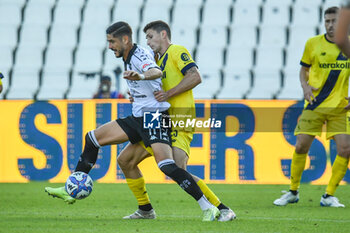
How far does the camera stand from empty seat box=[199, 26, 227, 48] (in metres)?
14.2

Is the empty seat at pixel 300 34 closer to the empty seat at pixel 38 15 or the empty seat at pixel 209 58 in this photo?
the empty seat at pixel 209 58

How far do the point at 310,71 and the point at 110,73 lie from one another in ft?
17.7

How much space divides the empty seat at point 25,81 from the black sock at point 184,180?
7.43m

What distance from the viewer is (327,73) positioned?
7.45 meters

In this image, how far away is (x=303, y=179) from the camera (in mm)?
10430

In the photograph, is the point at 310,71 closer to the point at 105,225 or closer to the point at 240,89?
the point at 105,225

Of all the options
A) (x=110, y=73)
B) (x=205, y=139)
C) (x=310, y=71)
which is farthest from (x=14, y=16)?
(x=310, y=71)

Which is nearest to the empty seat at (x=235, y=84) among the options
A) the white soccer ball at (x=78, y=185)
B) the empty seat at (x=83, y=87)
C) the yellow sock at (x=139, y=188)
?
the empty seat at (x=83, y=87)

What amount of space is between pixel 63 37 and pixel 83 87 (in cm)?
217

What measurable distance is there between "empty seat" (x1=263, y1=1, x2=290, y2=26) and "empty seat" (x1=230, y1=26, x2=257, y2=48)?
47cm

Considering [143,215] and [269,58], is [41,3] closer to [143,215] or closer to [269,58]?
[269,58]

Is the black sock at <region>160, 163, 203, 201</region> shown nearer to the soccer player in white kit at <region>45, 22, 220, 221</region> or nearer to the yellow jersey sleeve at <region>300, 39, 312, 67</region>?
the soccer player in white kit at <region>45, 22, 220, 221</region>

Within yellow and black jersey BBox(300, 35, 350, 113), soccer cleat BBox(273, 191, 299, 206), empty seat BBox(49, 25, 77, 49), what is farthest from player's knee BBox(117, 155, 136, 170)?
empty seat BBox(49, 25, 77, 49)

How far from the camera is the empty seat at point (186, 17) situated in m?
14.6
